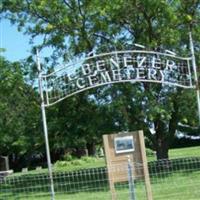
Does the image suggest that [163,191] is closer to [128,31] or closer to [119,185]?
[119,185]

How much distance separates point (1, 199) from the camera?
16.8m

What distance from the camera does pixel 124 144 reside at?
40.8 ft

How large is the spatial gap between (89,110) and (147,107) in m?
2.35

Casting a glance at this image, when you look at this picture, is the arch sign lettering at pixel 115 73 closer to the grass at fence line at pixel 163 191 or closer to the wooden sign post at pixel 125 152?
the grass at fence line at pixel 163 191

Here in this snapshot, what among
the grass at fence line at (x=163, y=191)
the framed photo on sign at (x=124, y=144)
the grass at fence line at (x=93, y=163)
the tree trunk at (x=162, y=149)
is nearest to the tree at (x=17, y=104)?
the tree trunk at (x=162, y=149)

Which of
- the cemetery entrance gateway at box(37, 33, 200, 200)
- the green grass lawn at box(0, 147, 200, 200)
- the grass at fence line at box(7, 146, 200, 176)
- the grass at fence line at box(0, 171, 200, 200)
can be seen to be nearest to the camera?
the grass at fence line at box(0, 171, 200, 200)

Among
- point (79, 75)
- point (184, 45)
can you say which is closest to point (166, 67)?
point (79, 75)

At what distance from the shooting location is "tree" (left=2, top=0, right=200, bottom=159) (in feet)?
67.3

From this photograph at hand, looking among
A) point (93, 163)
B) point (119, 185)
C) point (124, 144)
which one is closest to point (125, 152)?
point (124, 144)

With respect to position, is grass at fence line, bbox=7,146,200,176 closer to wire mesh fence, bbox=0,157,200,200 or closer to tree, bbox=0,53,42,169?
tree, bbox=0,53,42,169

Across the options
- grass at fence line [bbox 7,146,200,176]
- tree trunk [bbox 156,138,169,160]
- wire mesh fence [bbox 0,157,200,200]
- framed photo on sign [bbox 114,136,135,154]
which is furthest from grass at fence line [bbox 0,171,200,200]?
grass at fence line [bbox 7,146,200,176]

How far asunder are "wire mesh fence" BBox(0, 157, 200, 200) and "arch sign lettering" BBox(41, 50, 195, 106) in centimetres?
244

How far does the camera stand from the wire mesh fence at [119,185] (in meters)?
14.4

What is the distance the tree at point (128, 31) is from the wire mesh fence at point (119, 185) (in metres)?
2.14
